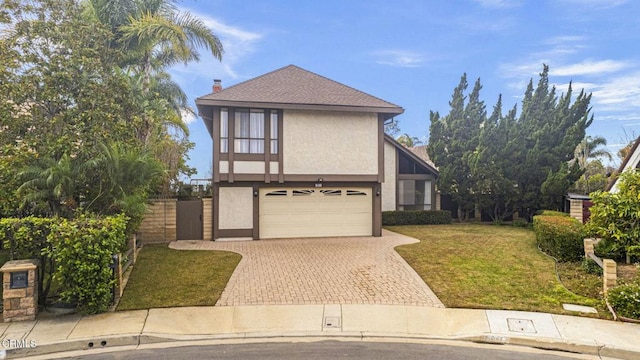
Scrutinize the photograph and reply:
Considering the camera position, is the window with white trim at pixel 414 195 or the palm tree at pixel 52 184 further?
the window with white trim at pixel 414 195

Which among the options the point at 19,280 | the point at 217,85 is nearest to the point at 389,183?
the point at 217,85

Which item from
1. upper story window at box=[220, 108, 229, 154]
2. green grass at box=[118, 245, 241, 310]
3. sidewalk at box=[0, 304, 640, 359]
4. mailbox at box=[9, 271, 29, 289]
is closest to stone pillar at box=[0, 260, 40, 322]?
mailbox at box=[9, 271, 29, 289]

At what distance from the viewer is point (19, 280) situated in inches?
264

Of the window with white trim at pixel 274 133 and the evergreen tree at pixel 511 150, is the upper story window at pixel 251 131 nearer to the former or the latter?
the window with white trim at pixel 274 133

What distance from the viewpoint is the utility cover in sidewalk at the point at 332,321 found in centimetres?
674

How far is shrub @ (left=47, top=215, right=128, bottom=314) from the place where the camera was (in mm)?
6676

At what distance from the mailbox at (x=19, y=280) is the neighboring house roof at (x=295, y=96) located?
8.35 meters

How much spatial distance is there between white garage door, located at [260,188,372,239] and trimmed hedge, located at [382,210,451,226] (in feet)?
13.9

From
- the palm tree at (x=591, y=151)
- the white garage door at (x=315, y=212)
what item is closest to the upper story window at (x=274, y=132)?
the white garage door at (x=315, y=212)

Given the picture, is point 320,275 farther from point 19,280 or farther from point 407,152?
point 407,152

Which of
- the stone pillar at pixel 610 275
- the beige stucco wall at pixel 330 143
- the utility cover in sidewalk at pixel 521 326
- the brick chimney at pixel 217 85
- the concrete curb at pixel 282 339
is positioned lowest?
the concrete curb at pixel 282 339

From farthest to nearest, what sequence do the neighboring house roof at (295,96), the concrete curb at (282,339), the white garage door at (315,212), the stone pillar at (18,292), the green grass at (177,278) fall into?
1. the white garage door at (315,212)
2. the neighboring house roof at (295,96)
3. the green grass at (177,278)
4. the stone pillar at (18,292)
5. the concrete curb at (282,339)

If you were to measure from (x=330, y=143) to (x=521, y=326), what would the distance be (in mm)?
9901

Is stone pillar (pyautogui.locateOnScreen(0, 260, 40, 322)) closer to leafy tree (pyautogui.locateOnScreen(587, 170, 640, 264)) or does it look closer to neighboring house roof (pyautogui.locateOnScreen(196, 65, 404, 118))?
neighboring house roof (pyautogui.locateOnScreen(196, 65, 404, 118))
